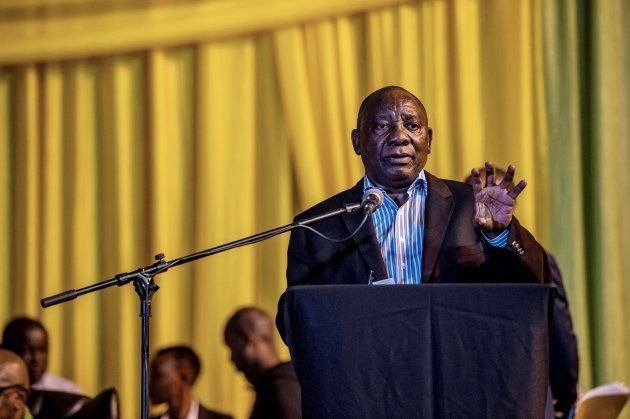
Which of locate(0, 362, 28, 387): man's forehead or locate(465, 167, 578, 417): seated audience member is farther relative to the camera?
locate(0, 362, 28, 387): man's forehead

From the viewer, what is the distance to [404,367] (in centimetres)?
292

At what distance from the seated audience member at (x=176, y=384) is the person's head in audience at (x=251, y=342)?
0.37 m

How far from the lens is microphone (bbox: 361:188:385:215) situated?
3.44 metres

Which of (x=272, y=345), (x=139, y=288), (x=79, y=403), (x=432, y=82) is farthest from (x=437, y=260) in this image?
(x=432, y=82)

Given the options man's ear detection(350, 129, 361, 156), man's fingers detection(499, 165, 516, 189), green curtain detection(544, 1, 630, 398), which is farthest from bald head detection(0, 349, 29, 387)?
green curtain detection(544, 1, 630, 398)

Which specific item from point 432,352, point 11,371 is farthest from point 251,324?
point 432,352

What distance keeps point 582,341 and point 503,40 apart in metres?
2.00

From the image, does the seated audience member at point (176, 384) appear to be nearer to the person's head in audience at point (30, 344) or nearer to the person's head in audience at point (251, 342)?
the person's head in audience at point (251, 342)

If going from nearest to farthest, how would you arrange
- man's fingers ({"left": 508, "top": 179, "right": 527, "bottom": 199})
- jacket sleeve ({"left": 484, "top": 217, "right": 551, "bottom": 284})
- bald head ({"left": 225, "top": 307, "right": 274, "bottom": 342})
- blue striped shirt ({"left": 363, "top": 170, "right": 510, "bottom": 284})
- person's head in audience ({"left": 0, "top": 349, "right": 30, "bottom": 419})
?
man's fingers ({"left": 508, "top": 179, "right": 527, "bottom": 199}), jacket sleeve ({"left": 484, "top": 217, "right": 551, "bottom": 284}), blue striped shirt ({"left": 363, "top": 170, "right": 510, "bottom": 284}), person's head in audience ({"left": 0, "top": 349, "right": 30, "bottom": 419}), bald head ({"left": 225, "top": 307, "right": 274, "bottom": 342})

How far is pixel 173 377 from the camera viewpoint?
6422mm

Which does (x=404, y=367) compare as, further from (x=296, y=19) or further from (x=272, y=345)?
(x=296, y=19)

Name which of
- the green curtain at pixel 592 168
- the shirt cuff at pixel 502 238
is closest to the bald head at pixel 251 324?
the green curtain at pixel 592 168

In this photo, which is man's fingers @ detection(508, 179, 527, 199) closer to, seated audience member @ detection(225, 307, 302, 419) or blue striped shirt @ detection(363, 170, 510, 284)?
blue striped shirt @ detection(363, 170, 510, 284)

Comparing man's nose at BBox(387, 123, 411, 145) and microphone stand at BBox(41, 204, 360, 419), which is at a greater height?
man's nose at BBox(387, 123, 411, 145)
